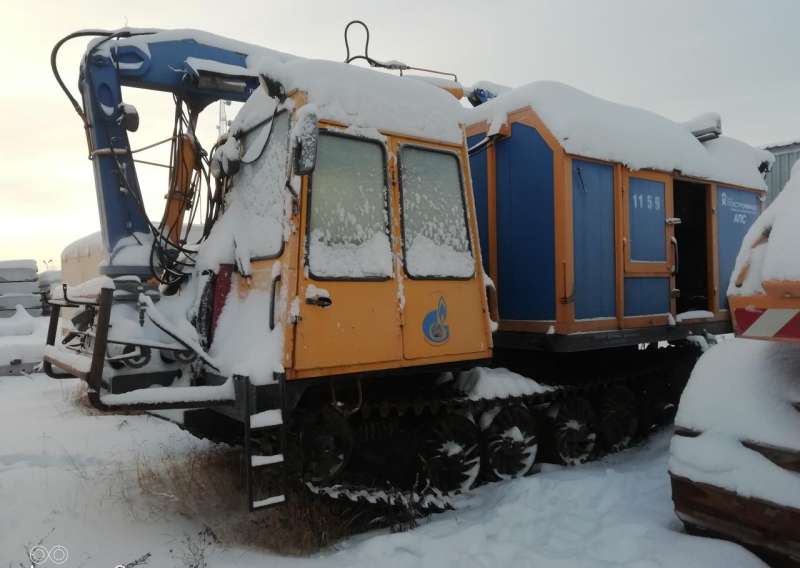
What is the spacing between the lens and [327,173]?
411cm

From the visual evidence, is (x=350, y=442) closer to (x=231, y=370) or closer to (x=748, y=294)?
(x=231, y=370)

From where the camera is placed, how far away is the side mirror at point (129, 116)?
4.81m

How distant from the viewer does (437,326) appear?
444cm

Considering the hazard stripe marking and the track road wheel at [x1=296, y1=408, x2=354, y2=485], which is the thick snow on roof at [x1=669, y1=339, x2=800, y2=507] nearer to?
the hazard stripe marking

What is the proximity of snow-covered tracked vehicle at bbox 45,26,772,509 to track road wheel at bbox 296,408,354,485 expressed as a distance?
15mm

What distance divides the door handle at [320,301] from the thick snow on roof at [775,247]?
234 centimetres

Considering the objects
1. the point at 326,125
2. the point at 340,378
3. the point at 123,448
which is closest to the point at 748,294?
the point at 340,378

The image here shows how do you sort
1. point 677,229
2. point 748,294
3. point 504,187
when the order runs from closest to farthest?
point 748,294 → point 504,187 → point 677,229

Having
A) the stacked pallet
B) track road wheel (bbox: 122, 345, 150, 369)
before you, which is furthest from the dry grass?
the stacked pallet

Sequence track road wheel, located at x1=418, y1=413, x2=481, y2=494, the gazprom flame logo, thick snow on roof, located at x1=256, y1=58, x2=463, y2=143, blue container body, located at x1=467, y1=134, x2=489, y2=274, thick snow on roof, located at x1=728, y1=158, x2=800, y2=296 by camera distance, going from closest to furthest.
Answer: thick snow on roof, located at x1=728, y1=158, x2=800, y2=296
thick snow on roof, located at x1=256, y1=58, x2=463, y2=143
the gazprom flame logo
track road wheel, located at x1=418, y1=413, x2=481, y2=494
blue container body, located at x1=467, y1=134, x2=489, y2=274

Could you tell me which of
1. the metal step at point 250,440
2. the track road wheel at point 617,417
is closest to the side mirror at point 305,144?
the metal step at point 250,440

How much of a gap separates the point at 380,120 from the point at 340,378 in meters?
1.87

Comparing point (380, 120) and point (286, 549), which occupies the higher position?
point (380, 120)

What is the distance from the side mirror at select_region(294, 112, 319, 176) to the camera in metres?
3.67
